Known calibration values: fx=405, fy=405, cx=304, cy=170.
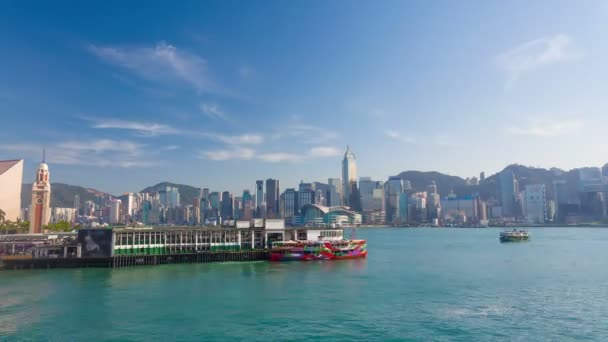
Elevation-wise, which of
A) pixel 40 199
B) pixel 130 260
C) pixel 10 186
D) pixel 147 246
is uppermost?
pixel 10 186

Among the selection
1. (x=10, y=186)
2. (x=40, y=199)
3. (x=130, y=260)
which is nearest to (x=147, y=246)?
(x=130, y=260)

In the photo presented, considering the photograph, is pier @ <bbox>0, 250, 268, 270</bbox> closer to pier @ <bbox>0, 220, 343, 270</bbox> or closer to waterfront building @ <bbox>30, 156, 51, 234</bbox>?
pier @ <bbox>0, 220, 343, 270</bbox>

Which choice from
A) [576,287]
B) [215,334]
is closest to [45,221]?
[215,334]

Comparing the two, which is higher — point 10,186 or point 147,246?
point 10,186

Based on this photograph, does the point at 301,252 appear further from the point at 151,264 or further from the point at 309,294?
the point at 309,294

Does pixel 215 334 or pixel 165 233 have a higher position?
pixel 165 233

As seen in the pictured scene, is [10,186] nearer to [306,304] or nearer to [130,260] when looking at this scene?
[130,260]

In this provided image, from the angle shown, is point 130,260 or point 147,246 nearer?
point 130,260
